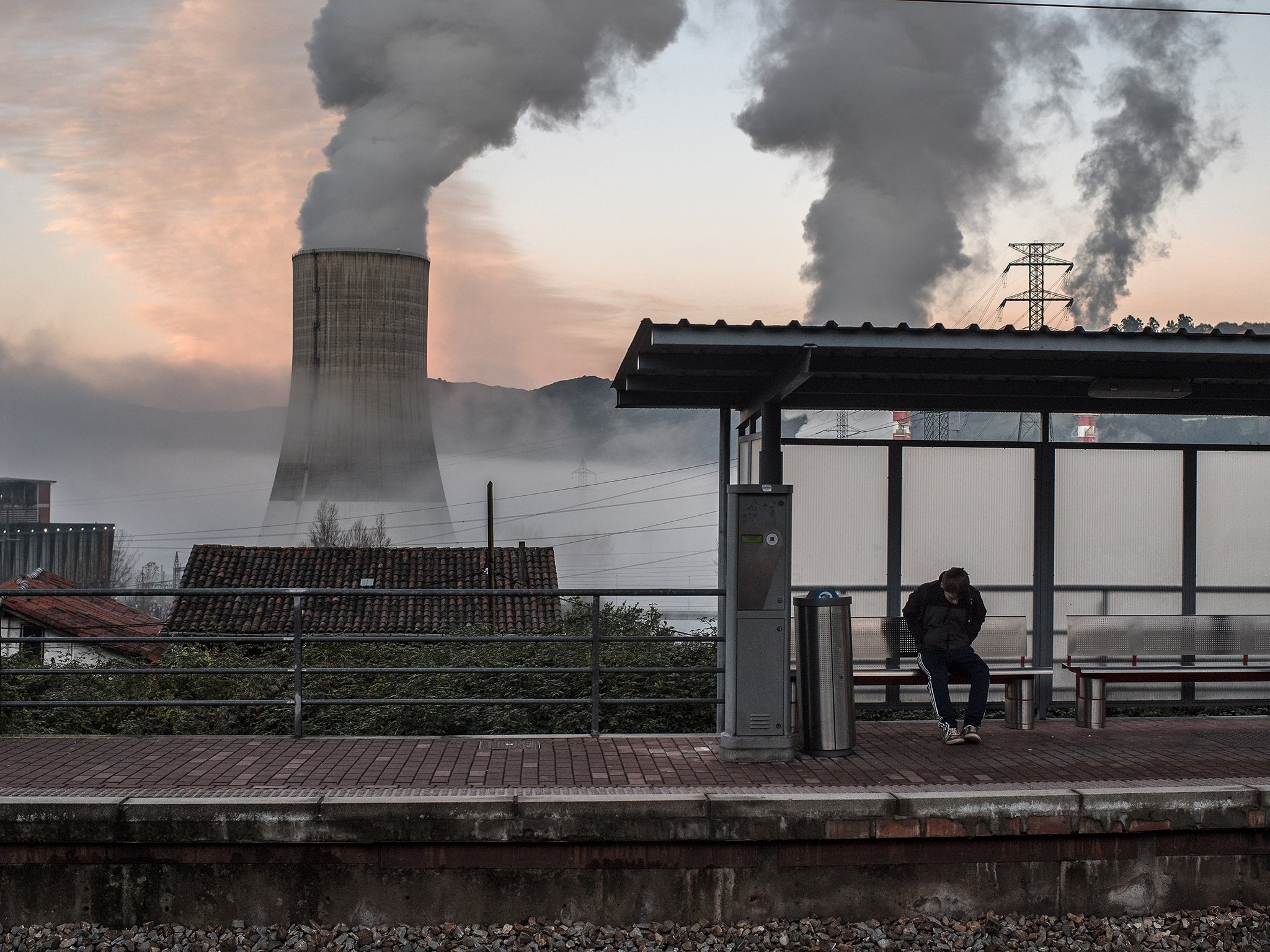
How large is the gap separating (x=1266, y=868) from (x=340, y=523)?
42.7 metres

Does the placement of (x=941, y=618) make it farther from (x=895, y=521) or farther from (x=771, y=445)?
(x=771, y=445)

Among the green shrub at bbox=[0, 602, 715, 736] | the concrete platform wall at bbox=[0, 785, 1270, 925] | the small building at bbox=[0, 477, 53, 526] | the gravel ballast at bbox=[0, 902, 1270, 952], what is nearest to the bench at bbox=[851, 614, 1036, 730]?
the green shrub at bbox=[0, 602, 715, 736]

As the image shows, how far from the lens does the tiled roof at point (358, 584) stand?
27891 millimetres

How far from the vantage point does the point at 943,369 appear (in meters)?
7.22

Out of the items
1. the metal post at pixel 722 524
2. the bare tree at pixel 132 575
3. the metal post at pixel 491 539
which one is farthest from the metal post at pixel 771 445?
the bare tree at pixel 132 575

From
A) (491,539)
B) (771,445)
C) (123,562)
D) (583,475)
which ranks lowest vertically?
(123,562)

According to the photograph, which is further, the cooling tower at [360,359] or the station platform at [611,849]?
the cooling tower at [360,359]

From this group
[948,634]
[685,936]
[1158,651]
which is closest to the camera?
[685,936]

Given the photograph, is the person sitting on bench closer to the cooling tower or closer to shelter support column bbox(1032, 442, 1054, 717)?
shelter support column bbox(1032, 442, 1054, 717)

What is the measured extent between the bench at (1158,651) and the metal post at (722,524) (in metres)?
2.55

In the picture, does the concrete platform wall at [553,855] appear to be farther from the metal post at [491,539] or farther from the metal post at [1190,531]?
the metal post at [491,539]

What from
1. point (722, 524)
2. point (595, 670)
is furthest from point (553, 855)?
point (722, 524)

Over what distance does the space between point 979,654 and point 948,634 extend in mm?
967

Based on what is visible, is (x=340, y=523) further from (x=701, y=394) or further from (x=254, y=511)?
(x=254, y=511)
